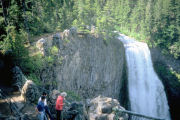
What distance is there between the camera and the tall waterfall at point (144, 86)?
30.1 meters

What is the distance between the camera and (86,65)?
2372cm

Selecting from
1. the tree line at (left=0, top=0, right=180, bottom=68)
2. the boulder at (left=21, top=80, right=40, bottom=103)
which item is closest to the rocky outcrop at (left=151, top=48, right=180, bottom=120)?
the tree line at (left=0, top=0, right=180, bottom=68)

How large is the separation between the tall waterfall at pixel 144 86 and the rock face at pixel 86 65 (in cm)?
279

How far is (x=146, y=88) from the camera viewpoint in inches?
1253

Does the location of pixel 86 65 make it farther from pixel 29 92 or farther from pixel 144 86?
pixel 144 86

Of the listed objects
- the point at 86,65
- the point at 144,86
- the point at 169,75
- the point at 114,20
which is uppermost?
the point at 114,20

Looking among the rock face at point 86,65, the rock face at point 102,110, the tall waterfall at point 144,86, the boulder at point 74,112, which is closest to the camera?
the rock face at point 102,110

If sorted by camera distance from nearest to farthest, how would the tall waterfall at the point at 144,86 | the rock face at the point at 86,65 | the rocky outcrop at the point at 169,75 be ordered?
1. the rock face at the point at 86,65
2. the tall waterfall at the point at 144,86
3. the rocky outcrop at the point at 169,75

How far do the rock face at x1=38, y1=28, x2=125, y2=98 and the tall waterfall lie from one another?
2.79 m

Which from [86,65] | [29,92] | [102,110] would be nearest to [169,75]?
[86,65]

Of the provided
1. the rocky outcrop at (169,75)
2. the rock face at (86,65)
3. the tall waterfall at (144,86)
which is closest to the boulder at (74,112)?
the rock face at (86,65)

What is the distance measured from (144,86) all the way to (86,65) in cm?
1529

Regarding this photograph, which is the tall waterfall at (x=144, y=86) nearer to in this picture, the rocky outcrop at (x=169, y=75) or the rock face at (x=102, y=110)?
the rocky outcrop at (x=169, y=75)

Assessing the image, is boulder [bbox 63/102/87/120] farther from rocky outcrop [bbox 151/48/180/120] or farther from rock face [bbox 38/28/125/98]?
rocky outcrop [bbox 151/48/180/120]
